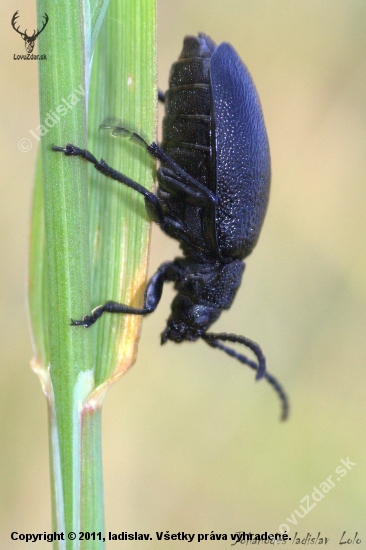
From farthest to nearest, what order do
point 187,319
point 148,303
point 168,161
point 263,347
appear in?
point 263,347
point 187,319
point 148,303
point 168,161

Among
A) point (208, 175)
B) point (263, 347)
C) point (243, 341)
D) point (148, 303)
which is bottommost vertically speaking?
point (263, 347)

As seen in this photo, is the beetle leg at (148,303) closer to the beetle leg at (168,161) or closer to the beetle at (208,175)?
the beetle at (208,175)

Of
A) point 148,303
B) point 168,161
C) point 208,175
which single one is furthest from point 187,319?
point 168,161

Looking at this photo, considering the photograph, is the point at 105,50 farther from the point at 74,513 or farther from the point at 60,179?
the point at 74,513

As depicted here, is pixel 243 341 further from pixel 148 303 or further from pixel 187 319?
pixel 148 303

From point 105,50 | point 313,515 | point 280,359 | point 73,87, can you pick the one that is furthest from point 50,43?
point 313,515

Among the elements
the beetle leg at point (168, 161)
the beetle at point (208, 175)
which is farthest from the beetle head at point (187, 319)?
the beetle leg at point (168, 161)

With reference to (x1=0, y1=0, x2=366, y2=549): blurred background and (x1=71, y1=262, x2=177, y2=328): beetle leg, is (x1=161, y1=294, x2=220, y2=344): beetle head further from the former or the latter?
(x1=0, y1=0, x2=366, y2=549): blurred background

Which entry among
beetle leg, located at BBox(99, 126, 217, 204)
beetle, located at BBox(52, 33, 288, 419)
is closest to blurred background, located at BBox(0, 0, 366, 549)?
beetle, located at BBox(52, 33, 288, 419)
